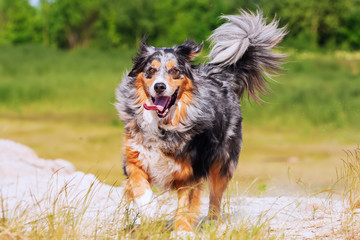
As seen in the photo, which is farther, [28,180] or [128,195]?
[28,180]

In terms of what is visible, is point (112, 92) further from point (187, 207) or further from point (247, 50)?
point (187, 207)

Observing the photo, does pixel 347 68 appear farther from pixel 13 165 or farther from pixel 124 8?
pixel 124 8

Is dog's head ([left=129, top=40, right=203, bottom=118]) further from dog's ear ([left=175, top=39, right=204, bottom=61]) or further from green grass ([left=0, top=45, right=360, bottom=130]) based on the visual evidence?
green grass ([left=0, top=45, right=360, bottom=130])

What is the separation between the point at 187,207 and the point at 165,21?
110 ft

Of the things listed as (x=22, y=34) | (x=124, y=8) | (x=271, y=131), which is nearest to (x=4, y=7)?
(x=22, y=34)

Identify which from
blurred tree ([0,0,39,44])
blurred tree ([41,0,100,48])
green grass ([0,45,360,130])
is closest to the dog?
green grass ([0,45,360,130])

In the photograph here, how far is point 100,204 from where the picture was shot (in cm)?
693

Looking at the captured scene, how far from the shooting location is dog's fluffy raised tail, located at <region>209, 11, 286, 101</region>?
6.67m

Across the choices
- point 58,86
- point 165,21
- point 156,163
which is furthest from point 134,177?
point 165,21

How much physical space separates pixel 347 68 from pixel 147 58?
1663cm

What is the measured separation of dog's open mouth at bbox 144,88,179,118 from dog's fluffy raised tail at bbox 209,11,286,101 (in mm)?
1503

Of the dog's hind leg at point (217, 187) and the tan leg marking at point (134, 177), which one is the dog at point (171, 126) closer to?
the tan leg marking at point (134, 177)

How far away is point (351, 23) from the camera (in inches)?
1491

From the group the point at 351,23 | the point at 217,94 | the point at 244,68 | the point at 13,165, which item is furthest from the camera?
the point at 351,23
